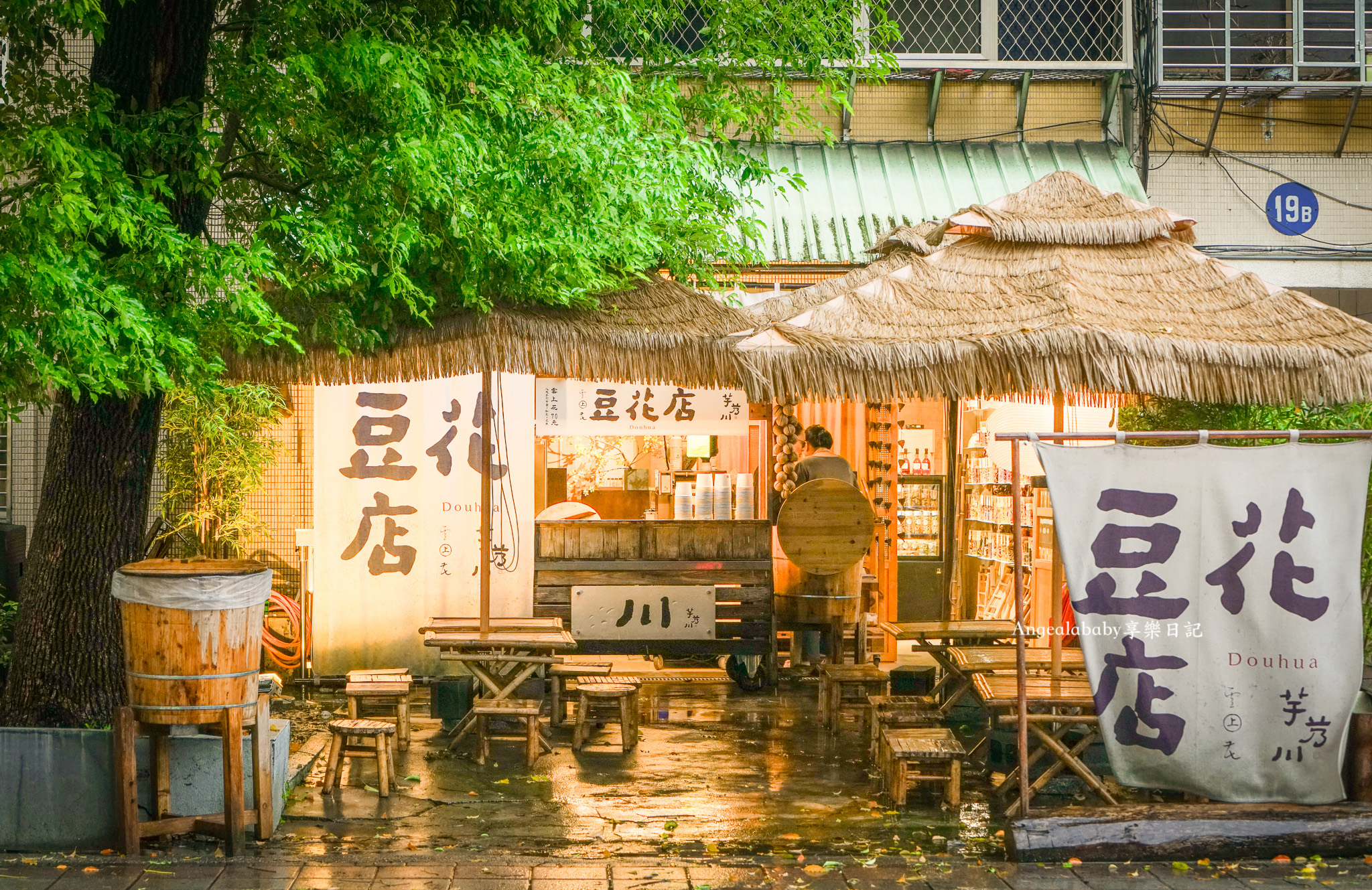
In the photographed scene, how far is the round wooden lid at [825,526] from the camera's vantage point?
1082cm

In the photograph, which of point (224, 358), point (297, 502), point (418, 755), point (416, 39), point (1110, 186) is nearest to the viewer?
point (416, 39)

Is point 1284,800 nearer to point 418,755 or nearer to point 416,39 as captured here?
point 418,755

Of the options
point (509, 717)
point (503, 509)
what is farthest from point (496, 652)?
point (503, 509)

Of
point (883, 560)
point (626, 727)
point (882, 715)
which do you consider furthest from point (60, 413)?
point (883, 560)

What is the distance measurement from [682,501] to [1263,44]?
26.8 ft

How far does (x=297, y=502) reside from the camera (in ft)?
38.6

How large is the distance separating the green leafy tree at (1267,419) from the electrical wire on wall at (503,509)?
17.8ft

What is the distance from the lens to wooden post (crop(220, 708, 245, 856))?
20.4 ft

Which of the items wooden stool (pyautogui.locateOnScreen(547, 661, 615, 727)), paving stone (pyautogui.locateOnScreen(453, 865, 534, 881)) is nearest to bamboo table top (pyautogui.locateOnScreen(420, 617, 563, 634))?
wooden stool (pyautogui.locateOnScreen(547, 661, 615, 727))

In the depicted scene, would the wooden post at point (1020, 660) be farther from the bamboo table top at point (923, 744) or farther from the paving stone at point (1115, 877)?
the bamboo table top at point (923, 744)

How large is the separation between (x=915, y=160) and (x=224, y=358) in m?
8.02

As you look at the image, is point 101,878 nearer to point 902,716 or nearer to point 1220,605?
point 902,716

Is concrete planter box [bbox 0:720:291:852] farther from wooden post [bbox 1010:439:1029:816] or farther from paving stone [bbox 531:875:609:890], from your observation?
wooden post [bbox 1010:439:1029:816]

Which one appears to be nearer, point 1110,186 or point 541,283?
point 541,283
